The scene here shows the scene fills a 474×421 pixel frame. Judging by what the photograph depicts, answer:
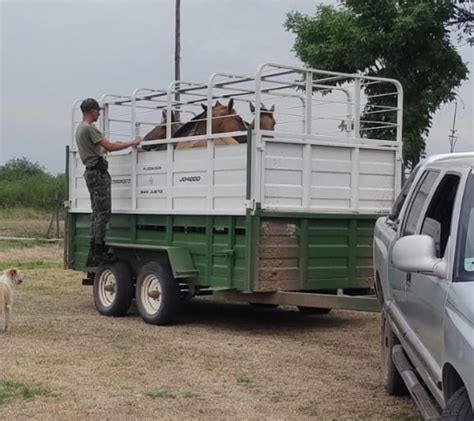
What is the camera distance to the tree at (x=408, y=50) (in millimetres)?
16891

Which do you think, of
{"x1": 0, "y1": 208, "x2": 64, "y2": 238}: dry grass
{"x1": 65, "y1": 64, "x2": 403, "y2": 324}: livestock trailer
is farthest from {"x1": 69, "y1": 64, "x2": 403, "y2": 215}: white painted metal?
{"x1": 0, "y1": 208, "x2": 64, "y2": 238}: dry grass

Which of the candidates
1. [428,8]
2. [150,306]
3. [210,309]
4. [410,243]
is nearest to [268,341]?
[150,306]

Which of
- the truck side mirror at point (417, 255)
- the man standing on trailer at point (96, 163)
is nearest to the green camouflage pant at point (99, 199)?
the man standing on trailer at point (96, 163)

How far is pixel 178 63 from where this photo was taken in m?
25.4

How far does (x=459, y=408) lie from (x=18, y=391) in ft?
13.4

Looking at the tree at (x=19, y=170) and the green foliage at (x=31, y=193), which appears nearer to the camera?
the green foliage at (x=31, y=193)

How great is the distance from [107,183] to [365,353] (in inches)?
175

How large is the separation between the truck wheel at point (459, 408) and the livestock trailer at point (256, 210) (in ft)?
15.3

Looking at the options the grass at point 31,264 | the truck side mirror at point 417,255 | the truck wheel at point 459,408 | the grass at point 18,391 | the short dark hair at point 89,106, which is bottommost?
the grass at point 18,391

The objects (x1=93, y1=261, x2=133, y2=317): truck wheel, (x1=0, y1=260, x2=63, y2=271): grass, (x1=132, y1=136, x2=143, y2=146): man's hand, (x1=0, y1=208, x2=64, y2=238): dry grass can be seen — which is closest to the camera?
(x1=132, y1=136, x2=143, y2=146): man's hand

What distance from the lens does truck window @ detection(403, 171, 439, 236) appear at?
18.1 ft

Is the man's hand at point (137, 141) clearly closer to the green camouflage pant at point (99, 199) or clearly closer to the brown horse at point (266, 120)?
the green camouflage pant at point (99, 199)

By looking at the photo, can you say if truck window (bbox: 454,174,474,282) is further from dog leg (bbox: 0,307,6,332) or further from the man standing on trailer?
the man standing on trailer

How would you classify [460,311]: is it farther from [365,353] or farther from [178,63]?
[178,63]
